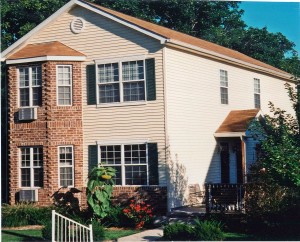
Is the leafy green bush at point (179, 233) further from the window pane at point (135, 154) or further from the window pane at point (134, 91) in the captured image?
the window pane at point (134, 91)

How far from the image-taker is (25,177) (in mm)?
18328

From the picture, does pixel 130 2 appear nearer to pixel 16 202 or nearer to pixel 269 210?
pixel 16 202

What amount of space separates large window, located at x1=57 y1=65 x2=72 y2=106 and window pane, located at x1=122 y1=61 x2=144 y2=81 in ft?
7.37

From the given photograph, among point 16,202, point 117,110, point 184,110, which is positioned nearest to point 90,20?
point 117,110

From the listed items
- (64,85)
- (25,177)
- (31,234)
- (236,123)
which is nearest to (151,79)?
(64,85)

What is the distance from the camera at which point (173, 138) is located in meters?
16.9

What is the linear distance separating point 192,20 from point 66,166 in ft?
63.1

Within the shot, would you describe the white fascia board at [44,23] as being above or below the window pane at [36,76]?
above

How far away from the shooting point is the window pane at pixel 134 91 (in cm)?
1728

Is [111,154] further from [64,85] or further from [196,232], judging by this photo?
[196,232]

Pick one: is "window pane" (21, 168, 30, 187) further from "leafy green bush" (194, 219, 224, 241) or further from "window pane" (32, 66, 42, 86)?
"leafy green bush" (194, 219, 224, 241)

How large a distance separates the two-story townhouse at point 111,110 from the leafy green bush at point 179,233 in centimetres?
358

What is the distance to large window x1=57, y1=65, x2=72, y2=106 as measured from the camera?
714 inches

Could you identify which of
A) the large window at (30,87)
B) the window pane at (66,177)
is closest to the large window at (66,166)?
the window pane at (66,177)
